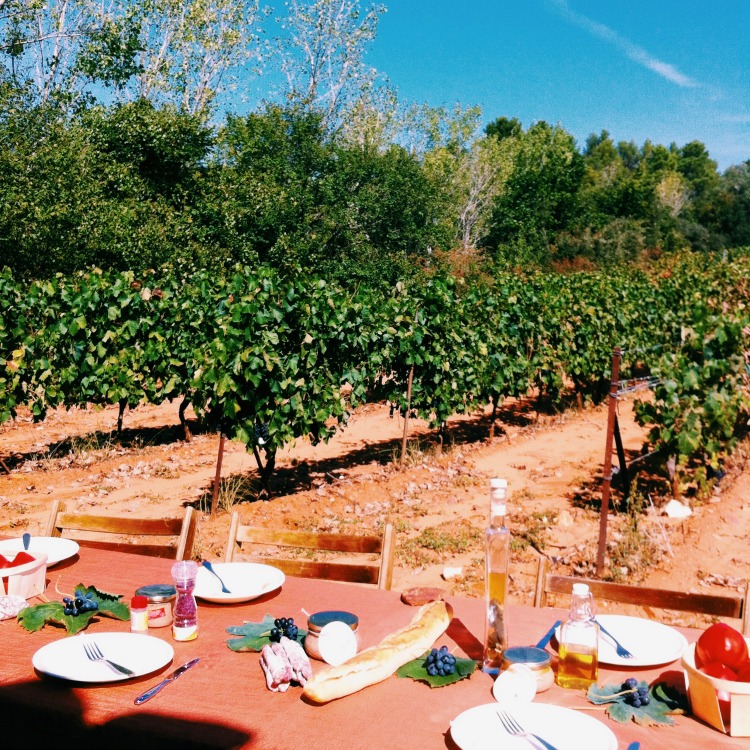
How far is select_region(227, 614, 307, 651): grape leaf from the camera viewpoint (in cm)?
213

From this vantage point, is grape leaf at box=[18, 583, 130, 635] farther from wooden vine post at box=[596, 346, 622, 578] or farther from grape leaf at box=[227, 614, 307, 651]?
wooden vine post at box=[596, 346, 622, 578]

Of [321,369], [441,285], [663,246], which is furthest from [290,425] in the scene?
[663,246]

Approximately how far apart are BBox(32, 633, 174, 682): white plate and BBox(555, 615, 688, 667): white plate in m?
1.11

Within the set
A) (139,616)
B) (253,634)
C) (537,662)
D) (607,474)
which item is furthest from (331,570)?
(607,474)

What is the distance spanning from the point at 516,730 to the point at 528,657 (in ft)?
0.84

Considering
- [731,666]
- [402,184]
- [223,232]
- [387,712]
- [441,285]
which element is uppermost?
[402,184]

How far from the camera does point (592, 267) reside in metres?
34.2

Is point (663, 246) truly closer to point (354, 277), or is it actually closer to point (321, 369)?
point (354, 277)

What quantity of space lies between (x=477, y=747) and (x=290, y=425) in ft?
19.2

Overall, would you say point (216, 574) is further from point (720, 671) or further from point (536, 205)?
point (536, 205)

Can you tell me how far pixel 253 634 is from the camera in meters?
2.22

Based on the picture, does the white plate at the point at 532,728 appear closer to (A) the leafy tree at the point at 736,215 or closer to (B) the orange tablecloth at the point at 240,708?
(B) the orange tablecloth at the point at 240,708

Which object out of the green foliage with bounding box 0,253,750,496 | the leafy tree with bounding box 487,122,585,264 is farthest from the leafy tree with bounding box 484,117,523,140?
the green foliage with bounding box 0,253,750,496

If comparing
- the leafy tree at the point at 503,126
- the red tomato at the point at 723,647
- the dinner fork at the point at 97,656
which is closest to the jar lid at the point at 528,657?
the red tomato at the point at 723,647
